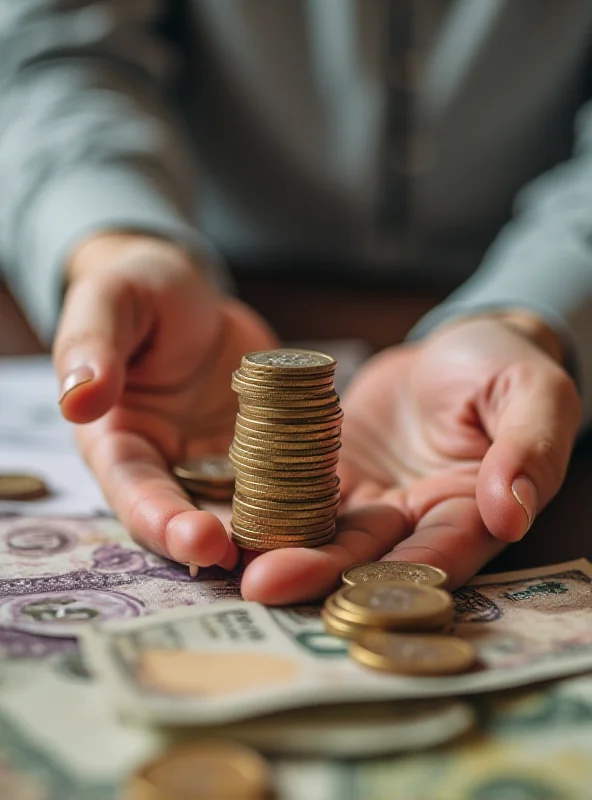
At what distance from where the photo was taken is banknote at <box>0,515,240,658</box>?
886mm

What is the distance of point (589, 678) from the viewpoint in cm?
84

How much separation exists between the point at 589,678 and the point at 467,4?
170 cm

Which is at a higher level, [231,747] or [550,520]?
[231,747]

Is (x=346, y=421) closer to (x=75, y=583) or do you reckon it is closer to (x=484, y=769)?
(x=75, y=583)

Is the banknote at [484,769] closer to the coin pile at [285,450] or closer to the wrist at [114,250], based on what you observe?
the coin pile at [285,450]

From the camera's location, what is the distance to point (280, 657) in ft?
2.66

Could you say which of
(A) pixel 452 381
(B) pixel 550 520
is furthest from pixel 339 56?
(B) pixel 550 520

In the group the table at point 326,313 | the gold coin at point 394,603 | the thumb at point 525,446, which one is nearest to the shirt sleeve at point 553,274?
the table at point 326,313

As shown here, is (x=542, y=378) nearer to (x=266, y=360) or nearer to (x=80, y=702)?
(x=266, y=360)

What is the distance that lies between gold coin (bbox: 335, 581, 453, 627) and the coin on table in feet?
0.63

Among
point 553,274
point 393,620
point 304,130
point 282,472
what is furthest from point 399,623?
point 304,130

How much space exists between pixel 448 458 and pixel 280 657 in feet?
1.61

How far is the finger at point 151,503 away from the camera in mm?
927

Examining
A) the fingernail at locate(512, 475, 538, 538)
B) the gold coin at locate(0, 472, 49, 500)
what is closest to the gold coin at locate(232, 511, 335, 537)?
the fingernail at locate(512, 475, 538, 538)
